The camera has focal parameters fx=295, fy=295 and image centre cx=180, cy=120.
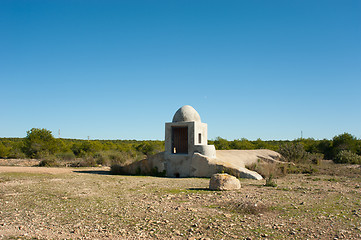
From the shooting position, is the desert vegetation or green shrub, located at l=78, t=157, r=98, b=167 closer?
green shrub, located at l=78, t=157, r=98, b=167

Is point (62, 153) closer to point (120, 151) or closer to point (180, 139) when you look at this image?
point (120, 151)

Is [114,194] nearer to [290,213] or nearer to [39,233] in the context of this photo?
[39,233]

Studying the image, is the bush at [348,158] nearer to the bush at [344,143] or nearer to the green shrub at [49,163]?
the bush at [344,143]

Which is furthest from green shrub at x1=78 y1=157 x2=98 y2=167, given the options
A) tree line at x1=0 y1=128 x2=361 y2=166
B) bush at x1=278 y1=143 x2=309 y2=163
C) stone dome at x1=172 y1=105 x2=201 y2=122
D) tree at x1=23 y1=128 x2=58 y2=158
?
bush at x1=278 y1=143 x2=309 y2=163

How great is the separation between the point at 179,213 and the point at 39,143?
89.7 ft

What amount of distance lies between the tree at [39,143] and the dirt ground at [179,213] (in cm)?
2104

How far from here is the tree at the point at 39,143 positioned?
98.7ft

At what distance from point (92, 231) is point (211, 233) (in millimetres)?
2341

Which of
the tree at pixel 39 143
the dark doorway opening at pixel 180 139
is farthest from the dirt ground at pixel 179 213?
the tree at pixel 39 143

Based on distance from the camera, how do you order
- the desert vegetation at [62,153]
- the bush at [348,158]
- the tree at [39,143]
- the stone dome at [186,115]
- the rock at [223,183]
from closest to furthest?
the rock at [223,183] → the stone dome at [186,115] → the bush at [348,158] → the desert vegetation at [62,153] → the tree at [39,143]

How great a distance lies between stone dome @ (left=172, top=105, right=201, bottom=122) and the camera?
56.3 feet

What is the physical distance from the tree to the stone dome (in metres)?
18.3

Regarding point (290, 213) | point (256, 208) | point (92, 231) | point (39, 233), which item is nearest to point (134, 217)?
point (92, 231)

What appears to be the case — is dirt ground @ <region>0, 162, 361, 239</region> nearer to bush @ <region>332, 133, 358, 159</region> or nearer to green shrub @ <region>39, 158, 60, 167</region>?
green shrub @ <region>39, 158, 60, 167</region>
